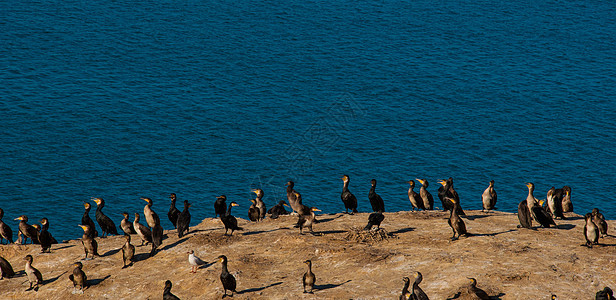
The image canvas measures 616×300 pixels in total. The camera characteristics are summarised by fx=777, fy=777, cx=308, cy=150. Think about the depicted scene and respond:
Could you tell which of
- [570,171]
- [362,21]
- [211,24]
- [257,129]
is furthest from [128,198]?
[362,21]

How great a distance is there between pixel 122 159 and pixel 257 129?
2155cm

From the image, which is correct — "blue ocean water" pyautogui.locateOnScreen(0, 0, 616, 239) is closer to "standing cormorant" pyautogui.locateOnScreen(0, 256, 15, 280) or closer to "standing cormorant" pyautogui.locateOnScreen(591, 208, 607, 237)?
"standing cormorant" pyautogui.locateOnScreen(0, 256, 15, 280)

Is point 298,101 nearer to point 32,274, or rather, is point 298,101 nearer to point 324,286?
point 32,274

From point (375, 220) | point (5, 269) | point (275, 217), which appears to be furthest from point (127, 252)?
point (375, 220)

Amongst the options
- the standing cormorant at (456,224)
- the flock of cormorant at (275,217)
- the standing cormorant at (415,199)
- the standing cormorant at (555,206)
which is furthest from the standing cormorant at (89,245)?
the standing cormorant at (555,206)

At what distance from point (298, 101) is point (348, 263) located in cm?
8635

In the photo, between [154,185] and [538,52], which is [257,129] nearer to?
[154,185]

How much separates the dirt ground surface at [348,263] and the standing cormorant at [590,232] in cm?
48

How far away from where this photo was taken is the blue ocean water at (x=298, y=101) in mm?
95688

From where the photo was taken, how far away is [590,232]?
40750 millimetres

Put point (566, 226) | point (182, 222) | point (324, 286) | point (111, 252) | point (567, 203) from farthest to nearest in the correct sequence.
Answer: point (567, 203), point (566, 226), point (182, 222), point (111, 252), point (324, 286)

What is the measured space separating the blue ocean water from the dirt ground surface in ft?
134

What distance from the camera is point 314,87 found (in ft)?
430

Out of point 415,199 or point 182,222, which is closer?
point 182,222
